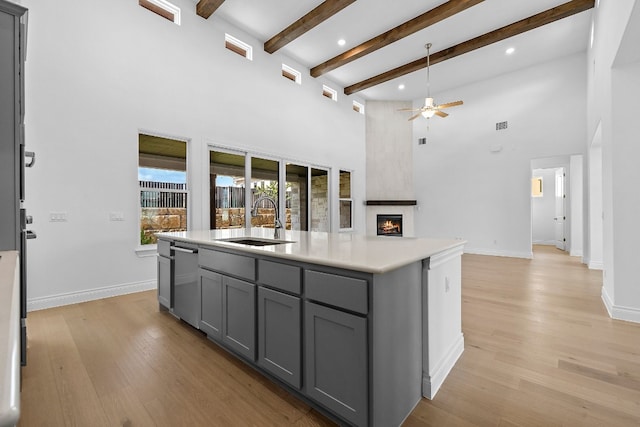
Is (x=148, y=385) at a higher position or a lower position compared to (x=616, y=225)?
lower

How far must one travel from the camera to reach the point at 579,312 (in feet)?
10.5

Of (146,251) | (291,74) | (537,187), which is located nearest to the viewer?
(146,251)

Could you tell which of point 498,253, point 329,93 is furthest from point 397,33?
point 498,253

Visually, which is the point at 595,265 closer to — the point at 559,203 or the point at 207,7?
the point at 559,203

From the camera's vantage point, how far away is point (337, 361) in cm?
151

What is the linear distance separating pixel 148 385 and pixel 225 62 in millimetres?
4778

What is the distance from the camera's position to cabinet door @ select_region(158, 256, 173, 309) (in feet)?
9.78

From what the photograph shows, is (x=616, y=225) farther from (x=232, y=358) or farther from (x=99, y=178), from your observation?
(x=99, y=178)

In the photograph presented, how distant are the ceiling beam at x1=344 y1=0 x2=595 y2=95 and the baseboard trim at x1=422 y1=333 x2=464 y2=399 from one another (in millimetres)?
5348

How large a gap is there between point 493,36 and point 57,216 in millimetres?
7026

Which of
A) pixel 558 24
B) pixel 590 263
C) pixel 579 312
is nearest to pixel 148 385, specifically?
pixel 579 312

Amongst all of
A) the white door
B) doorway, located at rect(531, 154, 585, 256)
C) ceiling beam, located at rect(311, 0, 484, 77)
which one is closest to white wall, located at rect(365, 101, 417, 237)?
ceiling beam, located at rect(311, 0, 484, 77)

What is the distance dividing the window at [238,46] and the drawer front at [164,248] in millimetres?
3697

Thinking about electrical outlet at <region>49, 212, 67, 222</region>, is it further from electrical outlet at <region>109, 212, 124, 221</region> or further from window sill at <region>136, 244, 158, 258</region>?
window sill at <region>136, 244, 158, 258</region>
